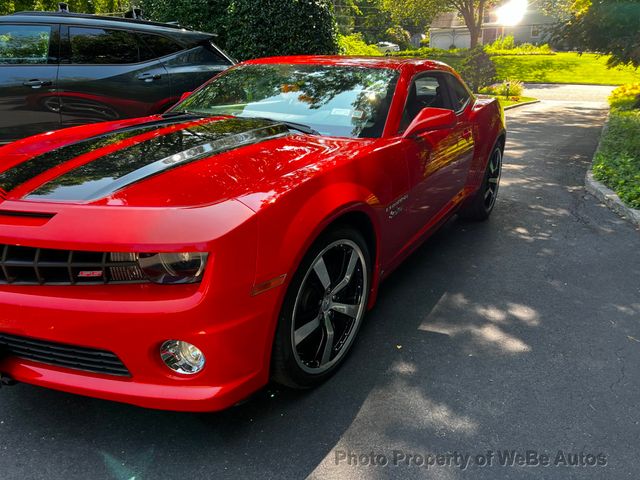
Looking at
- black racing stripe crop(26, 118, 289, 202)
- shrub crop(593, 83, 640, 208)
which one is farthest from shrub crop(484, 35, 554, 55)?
black racing stripe crop(26, 118, 289, 202)

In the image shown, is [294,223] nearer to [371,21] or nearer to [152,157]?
[152,157]

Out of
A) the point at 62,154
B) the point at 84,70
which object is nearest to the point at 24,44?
the point at 84,70

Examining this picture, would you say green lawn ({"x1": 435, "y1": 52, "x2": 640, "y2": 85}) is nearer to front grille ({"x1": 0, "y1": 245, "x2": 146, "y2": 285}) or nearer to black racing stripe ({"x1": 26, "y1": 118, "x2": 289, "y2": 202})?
black racing stripe ({"x1": 26, "y1": 118, "x2": 289, "y2": 202})

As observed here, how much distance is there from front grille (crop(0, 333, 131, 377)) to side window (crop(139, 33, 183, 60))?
434cm

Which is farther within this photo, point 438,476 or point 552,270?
point 552,270

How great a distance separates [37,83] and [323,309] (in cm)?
399

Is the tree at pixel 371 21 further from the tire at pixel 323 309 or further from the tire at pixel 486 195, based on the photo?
the tire at pixel 323 309

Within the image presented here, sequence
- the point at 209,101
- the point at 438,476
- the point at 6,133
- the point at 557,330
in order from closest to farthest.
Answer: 1. the point at 438,476
2. the point at 557,330
3. the point at 209,101
4. the point at 6,133

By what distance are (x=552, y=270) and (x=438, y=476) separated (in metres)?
2.61

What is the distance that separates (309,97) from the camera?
3516 millimetres

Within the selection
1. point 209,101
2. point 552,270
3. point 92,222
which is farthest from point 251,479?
point 552,270

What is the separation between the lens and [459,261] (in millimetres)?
4367

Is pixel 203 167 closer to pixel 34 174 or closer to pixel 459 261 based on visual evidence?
pixel 34 174

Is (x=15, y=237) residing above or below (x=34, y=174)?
below
